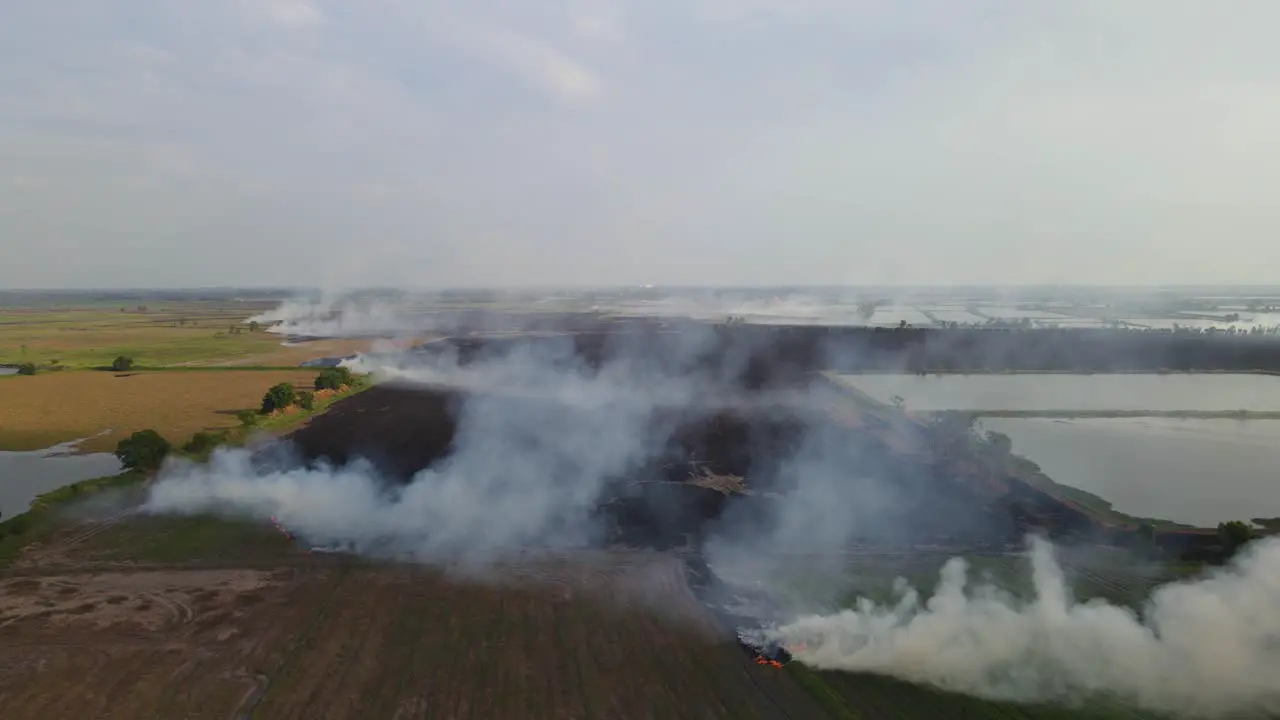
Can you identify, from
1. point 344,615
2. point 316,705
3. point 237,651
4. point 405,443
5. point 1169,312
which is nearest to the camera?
point 316,705

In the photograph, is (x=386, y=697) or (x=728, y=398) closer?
(x=386, y=697)

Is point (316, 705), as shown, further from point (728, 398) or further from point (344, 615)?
point (728, 398)

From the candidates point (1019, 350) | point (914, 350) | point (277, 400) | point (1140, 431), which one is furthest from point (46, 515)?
point (1019, 350)

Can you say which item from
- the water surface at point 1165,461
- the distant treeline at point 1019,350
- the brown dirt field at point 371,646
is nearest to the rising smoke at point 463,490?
the brown dirt field at point 371,646

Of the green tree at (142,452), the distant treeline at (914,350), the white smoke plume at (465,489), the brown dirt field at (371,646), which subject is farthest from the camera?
the distant treeline at (914,350)

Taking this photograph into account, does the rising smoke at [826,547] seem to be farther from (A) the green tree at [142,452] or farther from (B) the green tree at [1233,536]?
(A) the green tree at [142,452]

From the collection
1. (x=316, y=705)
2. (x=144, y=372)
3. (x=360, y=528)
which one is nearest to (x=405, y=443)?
(x=360, y=528)
